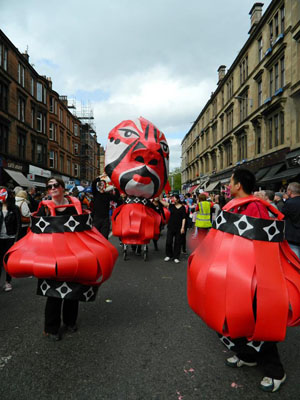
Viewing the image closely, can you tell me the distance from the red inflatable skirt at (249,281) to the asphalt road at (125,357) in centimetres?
54

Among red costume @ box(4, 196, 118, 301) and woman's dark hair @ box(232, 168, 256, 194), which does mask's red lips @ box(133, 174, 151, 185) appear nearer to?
red costume @ box(4, 196, 118, 301)

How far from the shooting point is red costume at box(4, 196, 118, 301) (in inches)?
116

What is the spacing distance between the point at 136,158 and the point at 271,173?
14.8m

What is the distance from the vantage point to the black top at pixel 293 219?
16.0 ft

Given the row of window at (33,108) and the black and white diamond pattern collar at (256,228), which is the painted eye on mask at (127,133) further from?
the row of window at (33,108)

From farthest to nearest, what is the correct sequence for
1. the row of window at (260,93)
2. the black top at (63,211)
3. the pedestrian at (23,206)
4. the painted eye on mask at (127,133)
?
1. the row of window at (260,93)
2. the painted eye on mask at (127,133)
3. the pedestrian at (23,206)
4. the black top at (63,211)

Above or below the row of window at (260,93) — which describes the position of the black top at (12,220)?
below

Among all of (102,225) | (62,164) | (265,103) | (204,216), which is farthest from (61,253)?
(62,164)

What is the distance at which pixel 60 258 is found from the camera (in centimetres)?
294

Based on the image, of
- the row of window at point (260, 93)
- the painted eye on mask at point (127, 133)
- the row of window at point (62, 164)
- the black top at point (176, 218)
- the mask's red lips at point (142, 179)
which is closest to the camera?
the mask's red lips at point (142, 179)

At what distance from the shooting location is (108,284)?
5301 mm

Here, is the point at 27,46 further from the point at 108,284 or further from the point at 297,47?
the point at 108,284

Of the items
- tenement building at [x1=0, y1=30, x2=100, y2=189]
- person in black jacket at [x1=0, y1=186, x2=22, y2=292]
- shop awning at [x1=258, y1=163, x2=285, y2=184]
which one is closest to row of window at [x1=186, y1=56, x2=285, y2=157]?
shop awning at [x1=258, y1=163, x2=285, y2=184]

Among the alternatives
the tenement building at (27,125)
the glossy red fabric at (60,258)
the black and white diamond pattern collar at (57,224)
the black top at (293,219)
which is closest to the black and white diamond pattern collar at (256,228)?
the glossy red fabric at (60,258)
